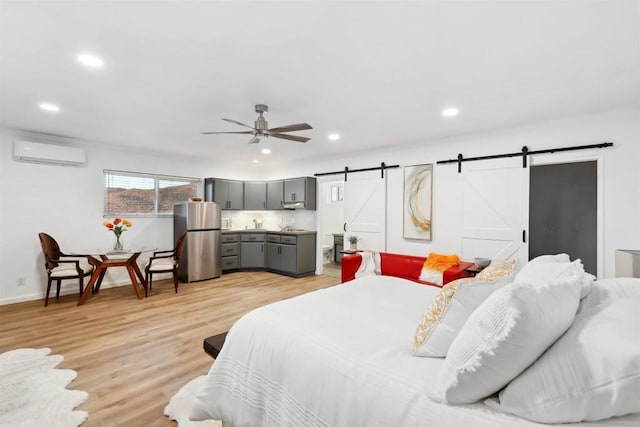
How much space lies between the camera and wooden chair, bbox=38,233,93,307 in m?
4.00

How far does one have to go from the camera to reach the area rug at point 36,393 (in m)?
1.84

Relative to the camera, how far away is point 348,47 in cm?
207

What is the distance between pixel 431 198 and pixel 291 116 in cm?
259

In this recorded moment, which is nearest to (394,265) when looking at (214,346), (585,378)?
(214,346)

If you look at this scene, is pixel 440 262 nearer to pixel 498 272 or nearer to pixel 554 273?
pixel 498 272

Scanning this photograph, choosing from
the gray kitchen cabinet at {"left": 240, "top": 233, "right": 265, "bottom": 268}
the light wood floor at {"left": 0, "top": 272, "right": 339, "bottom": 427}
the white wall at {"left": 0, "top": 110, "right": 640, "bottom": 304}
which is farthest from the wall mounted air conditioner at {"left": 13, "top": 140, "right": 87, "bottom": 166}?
the gray kitchen cabinet at {"left": 240, "top": 233, "right": 265, "bottom": 268}

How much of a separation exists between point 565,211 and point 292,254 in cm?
447

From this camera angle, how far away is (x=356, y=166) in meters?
5.58

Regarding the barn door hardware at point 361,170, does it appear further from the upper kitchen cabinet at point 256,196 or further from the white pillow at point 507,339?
the white pillow at point 507,339

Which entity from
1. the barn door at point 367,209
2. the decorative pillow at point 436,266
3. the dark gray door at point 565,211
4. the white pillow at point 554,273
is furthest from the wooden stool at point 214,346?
the dark gray door at point 565,211

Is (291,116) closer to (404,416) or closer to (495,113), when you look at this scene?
(495,113)

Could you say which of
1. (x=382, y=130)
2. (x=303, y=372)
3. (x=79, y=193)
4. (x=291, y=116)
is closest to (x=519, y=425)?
(x=303, y=372)

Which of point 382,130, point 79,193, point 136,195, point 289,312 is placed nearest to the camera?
point 289,312

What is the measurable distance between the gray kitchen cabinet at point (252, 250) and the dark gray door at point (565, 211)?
4.97m
